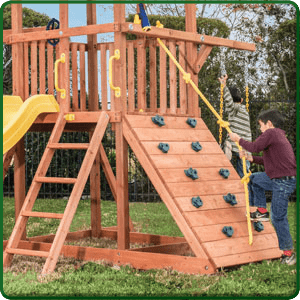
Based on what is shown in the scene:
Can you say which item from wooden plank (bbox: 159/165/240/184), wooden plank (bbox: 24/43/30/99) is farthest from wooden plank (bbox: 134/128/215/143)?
wooden plank (bbox: 24/43/30/99)

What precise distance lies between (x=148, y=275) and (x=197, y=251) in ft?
1.71

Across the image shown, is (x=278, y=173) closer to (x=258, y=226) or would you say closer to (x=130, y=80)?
(x=258, y=226)

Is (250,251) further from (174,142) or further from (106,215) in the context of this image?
(106,215)

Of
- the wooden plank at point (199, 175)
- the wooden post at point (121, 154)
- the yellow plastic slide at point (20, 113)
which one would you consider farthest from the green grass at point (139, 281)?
the yellow plastic slide at point (20, 113)

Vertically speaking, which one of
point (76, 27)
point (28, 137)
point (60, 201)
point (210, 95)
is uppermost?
point (76, 27)

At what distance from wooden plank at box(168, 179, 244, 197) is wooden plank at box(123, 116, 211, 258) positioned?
0.10 metres

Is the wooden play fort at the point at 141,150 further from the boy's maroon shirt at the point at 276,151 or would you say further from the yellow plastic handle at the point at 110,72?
the boy's maroon shirt at the point at 276,151

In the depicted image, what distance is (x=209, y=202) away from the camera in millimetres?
6625

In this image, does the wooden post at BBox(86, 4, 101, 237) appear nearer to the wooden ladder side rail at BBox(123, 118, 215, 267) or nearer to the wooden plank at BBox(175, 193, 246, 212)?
the wooden ladder side rail at BBox(123, 118, 215, 267)

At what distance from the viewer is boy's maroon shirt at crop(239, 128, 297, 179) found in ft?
21.3

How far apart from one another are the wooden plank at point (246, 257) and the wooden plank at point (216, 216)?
0.39 m

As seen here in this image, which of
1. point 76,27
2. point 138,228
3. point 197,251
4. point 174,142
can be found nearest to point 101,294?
point 197,251

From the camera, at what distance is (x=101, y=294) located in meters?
5.53

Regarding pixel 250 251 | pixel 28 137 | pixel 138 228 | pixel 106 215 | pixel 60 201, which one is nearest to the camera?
pixel 250 251
